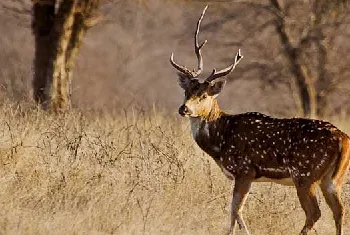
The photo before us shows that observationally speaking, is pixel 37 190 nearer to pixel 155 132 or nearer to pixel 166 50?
pixel 155 132

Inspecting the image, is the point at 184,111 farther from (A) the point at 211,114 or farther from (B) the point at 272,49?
(B) the point at 272,49

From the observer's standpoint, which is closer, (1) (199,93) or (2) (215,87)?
(1) (199,93)

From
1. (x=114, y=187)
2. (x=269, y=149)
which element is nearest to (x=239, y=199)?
(x=269, y=149)

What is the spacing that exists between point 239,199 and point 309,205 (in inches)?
29.5

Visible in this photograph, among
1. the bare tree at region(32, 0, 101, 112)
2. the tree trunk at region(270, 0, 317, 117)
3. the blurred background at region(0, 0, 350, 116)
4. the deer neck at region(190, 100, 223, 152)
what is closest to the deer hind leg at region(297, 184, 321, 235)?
the deer neck at region(190, 100, 223, 152)

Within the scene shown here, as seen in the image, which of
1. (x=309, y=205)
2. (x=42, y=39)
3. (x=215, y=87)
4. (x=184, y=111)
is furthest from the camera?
(x=42, y=39)

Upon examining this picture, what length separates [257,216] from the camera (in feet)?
38.6

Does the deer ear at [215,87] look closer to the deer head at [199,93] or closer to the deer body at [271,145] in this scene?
the deer head at [199,93]

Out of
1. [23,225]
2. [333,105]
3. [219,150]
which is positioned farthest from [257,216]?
[333,105]

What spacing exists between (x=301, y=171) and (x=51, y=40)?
8.62 m

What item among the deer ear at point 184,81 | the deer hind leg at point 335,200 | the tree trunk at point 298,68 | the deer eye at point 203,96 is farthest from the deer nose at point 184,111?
the tree trunk at point 298,68

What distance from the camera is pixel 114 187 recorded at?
1176 cm

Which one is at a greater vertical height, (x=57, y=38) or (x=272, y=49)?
(x=272, y=49)

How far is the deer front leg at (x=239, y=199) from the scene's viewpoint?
11133mm
